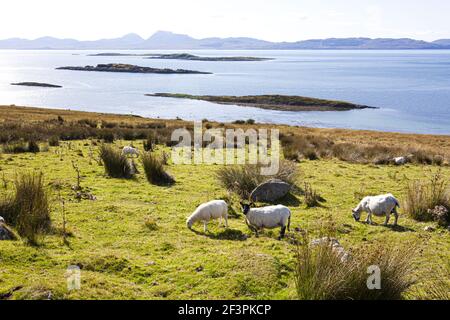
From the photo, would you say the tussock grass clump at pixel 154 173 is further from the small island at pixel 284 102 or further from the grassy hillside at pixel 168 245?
the small island at pixel 284 102

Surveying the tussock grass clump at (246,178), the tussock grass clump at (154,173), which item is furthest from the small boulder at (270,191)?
the tussock grass clump at (154,173)

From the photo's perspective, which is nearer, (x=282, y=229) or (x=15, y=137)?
(x=282, y=229)

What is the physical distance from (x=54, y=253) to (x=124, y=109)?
254ft

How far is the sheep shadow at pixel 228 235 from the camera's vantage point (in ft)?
34.3

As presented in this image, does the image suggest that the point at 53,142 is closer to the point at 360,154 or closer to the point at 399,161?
the point at 360,154

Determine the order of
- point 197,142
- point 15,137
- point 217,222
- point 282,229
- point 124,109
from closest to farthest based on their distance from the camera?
1. point 282,229
2. point 217,222
3. point 15,137
4. point 197,142
5. point 124,109

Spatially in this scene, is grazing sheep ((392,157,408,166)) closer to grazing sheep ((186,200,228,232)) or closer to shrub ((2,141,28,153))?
grazing sheep ((186,200,228,232))

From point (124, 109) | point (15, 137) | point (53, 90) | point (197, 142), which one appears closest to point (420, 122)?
point (124, 109)

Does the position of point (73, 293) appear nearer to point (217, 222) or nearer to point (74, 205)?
point (217, 222)

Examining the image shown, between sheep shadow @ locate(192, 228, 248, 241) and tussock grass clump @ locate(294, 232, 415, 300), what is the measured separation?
3.77m

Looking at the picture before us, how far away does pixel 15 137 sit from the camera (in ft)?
83.7

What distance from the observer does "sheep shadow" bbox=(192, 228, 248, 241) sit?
10469 mm

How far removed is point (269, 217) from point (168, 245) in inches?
103

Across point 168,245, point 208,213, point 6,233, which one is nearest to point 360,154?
point 208,213
